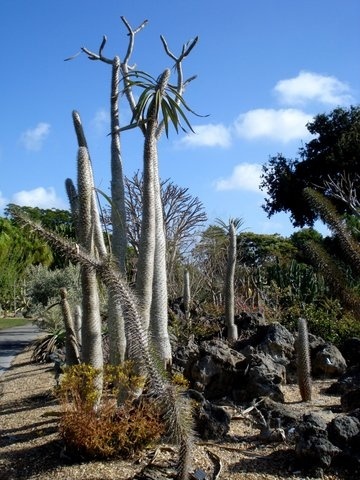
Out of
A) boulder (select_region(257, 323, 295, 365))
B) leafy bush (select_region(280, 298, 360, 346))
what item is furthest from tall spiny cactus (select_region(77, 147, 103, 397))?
leafy bush (select_region(280, 298, 360, 346))

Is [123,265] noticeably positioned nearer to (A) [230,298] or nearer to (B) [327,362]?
(B) [327,362]

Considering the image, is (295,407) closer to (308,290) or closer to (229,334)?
(229,334)

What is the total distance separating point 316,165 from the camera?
78.2 feet

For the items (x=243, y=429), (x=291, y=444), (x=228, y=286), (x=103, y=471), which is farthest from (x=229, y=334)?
(x=103, y=471)

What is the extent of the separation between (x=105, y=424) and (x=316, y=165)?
65.7 ft

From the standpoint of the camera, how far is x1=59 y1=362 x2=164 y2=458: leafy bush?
5215 millimetres

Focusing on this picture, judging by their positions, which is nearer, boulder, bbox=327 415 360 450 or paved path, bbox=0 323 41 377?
boulder, bbox=327 415 360 450

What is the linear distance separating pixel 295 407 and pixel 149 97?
411cm

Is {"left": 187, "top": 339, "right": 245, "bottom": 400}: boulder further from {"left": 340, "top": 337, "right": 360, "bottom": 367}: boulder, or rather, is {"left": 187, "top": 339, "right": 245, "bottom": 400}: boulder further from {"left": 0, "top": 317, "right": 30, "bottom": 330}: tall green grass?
{"left": 0, "top": 317, "right": 30, "bottom": 330}: tall green grass

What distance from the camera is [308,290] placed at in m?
15.1

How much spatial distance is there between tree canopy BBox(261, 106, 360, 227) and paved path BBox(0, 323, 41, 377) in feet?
35.7

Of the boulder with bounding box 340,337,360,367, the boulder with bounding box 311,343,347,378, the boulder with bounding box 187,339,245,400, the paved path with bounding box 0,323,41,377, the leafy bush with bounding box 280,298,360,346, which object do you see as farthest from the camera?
the paved path with bounding box 0,323,41,377

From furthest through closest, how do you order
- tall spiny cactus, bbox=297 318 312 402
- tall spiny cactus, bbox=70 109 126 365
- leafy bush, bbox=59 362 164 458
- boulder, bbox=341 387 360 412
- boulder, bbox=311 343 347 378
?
1. boulder, bbox=311 343 347 378
2. tall spiny cactus, bbox=297 318 312 402
3. tall spiny cactus, bbox=70 109 126 365
4. boulder, bbox=341 387 360 412
5. leafy bush, bbox=59 362 164 458

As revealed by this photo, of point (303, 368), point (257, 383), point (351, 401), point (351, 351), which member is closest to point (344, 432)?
point (351, 401)
